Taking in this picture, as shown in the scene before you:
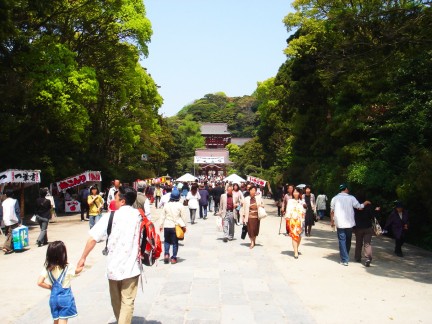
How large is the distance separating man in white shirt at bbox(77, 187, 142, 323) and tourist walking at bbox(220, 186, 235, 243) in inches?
293

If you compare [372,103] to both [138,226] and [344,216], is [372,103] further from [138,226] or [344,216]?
[138,226]

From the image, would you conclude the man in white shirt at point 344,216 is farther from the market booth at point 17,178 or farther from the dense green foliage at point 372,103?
the market booth at point 17,178

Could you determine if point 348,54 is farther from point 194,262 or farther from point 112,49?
point 112,49

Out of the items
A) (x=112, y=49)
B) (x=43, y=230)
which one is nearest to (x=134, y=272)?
(x=43, y=230)

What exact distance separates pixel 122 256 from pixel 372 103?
14040 millimetres

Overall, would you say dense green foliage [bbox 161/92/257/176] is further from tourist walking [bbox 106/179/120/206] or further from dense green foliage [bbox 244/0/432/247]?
tourist walking [bbox 106/179/120/206]

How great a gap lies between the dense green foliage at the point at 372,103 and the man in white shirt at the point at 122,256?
7.41m

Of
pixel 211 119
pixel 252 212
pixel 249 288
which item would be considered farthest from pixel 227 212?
pixel 211 119

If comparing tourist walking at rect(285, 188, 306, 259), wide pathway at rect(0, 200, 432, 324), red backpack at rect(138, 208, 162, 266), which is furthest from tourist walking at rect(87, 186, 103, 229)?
red backpack at rect(138, 208, 162, 266)

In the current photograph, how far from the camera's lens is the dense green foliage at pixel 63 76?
56.5 ft

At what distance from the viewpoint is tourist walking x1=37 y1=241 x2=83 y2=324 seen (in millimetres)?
4320

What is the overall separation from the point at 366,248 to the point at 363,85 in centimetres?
977

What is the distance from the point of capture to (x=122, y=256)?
454 centimetres

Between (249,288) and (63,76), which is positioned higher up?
(63,76)
